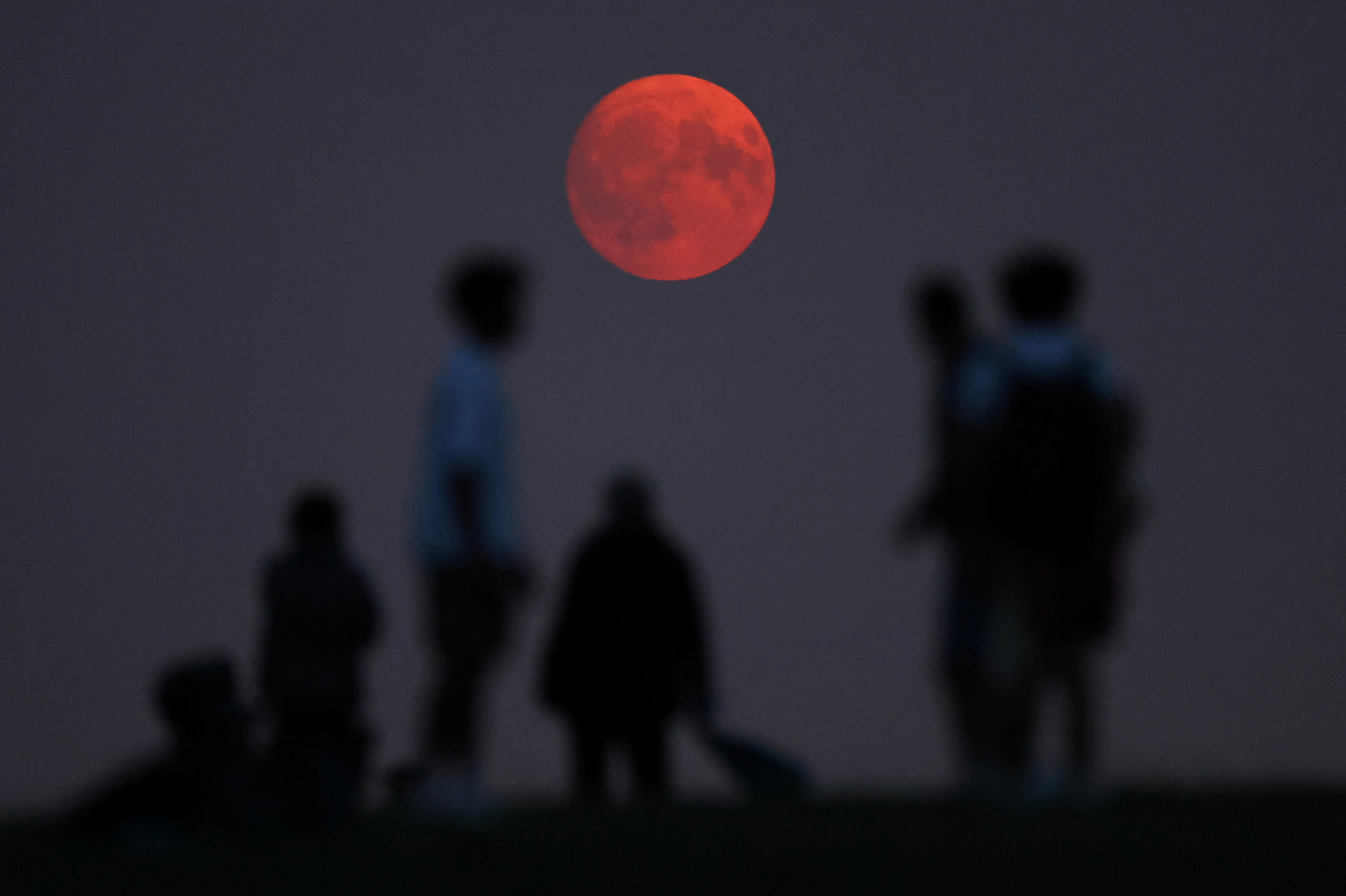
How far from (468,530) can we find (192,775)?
145 cm

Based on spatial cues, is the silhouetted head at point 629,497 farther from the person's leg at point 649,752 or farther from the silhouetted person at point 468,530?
the silhouetted person at point 468,530

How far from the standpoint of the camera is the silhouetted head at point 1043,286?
636 centimetres

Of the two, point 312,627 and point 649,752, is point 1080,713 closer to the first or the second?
point 649,752

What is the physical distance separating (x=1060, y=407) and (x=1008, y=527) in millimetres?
486

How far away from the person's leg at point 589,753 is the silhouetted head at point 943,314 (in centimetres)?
326

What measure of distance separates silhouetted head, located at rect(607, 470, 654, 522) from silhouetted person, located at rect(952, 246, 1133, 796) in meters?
2.95

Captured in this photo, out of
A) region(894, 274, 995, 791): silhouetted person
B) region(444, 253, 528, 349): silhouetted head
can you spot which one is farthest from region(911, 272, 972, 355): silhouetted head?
region(444, 253, 528, 349): silhouetted head

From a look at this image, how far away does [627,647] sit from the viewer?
9055mm

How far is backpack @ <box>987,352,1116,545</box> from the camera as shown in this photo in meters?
6.12

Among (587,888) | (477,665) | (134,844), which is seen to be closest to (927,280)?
(477,665)

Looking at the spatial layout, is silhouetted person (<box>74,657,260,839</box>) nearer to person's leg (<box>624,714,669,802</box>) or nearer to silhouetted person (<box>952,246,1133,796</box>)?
person's leg (<box>624,714,669,802</box>)

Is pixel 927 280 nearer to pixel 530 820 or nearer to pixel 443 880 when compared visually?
pixel 530 820

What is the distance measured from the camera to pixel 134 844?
19.8 ft

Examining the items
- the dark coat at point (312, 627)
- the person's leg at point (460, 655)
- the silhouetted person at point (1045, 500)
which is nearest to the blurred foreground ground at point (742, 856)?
the person's leg at point (460, 655)
